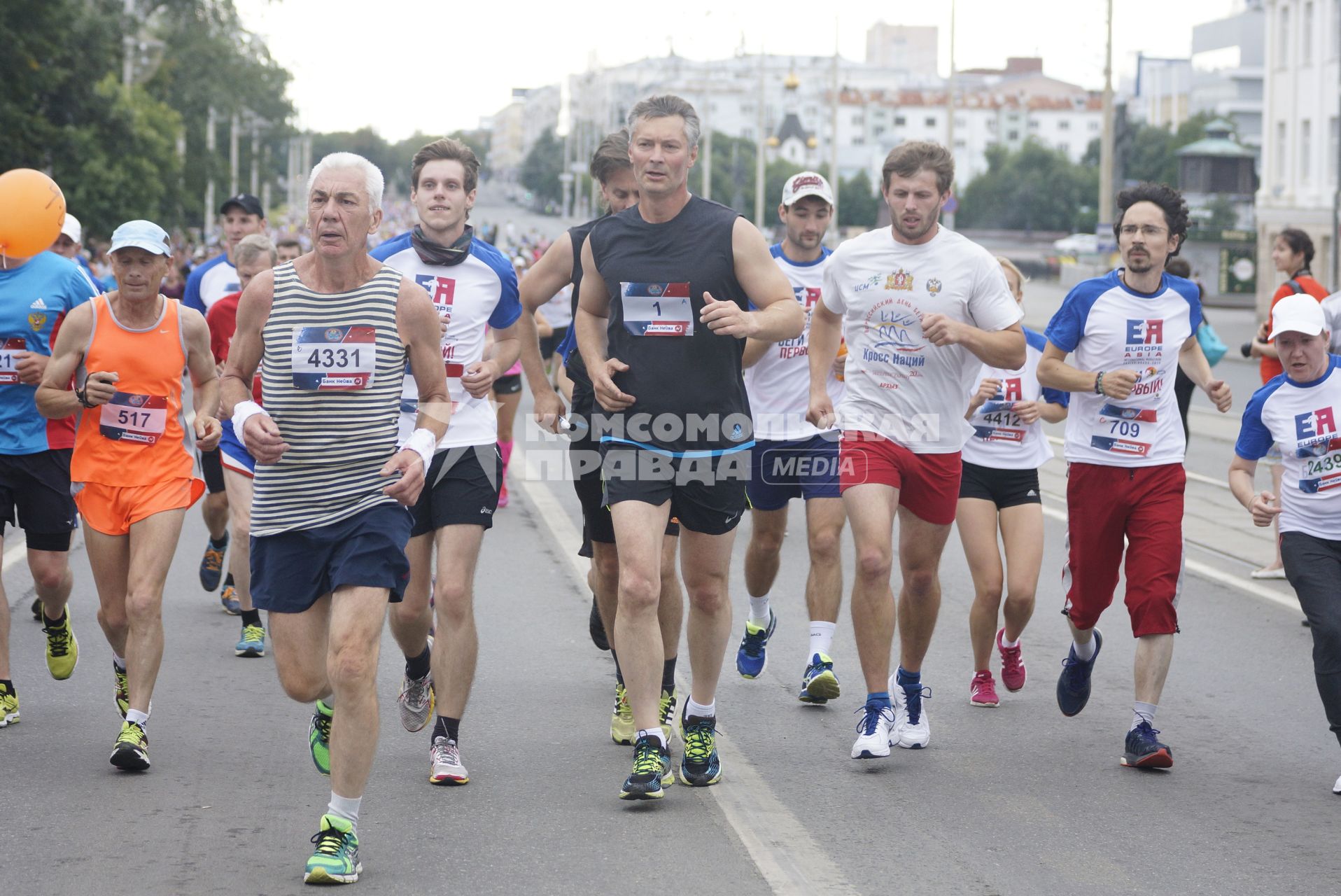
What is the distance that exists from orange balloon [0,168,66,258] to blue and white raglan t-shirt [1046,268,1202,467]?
4205 millimetres

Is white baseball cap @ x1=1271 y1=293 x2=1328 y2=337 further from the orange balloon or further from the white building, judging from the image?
the white building

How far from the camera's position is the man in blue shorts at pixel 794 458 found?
25.9 feet

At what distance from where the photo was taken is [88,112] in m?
39.2

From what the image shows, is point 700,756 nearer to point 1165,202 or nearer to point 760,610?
point 760,610

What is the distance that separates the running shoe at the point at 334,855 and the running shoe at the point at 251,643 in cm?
356

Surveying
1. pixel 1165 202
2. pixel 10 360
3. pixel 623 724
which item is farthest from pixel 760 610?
pixel 10 360

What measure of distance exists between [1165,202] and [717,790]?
293 cm

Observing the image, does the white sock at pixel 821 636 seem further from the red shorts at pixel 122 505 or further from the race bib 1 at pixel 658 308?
the red shorts at pixel 122 505

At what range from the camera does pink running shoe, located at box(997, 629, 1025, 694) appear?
780cm

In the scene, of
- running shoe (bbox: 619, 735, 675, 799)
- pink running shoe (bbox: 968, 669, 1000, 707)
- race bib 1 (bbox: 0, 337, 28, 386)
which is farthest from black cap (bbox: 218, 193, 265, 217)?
running shoe (bbox: 619, 735, 675, 799)

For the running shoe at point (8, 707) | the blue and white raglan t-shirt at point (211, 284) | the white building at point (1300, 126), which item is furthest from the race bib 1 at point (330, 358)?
the white building at point (1300, 126)

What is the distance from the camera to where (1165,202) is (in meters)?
6.92

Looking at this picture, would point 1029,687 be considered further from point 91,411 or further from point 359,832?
point 91,411

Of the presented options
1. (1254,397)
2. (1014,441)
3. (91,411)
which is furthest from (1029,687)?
(91,411)
